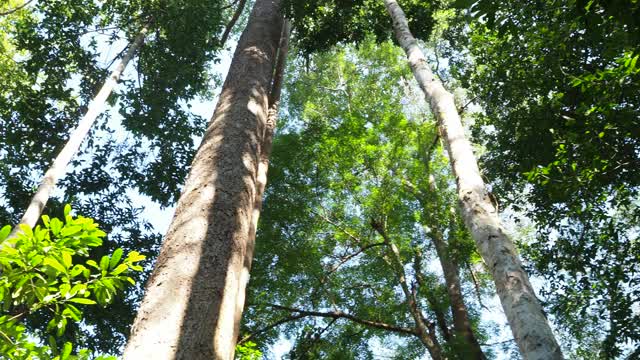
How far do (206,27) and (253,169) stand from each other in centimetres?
976

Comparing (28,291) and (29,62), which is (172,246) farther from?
(29,62)

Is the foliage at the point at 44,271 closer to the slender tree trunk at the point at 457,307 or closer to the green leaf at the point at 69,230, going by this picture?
the green leaf at the point at 69,230

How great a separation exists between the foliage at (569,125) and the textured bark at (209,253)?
2213mm

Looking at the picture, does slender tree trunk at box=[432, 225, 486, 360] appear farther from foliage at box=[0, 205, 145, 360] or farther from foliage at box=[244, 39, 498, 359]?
foliage at box=[0, 205, 145, 360]

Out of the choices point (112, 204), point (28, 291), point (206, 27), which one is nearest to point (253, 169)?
point (28, 291)

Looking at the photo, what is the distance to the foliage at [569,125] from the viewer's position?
559cm

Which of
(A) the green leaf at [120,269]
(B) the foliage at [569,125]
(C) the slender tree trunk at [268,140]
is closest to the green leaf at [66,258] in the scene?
(A) the green leaf at [120,269]

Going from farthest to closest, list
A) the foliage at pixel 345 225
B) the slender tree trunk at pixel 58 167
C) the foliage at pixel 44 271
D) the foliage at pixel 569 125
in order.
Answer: the foliage at pixel 345 225
the slender tree trunk at pixel 58 167
the foliage at pixel 569 125
the foliage at pixel 44 271

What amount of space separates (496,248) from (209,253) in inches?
72.6

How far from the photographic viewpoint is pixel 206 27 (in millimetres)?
12672

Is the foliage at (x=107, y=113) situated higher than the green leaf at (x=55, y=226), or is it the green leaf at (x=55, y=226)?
the foliage at (x=107, y=113)

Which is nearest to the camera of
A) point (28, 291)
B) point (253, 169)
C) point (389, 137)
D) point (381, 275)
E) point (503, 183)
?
point (28, 291)

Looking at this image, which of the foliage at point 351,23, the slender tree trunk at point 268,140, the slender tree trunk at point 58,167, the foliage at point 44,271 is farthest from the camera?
the foliage at point 351,23

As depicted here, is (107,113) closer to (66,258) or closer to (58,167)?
(58,167)
